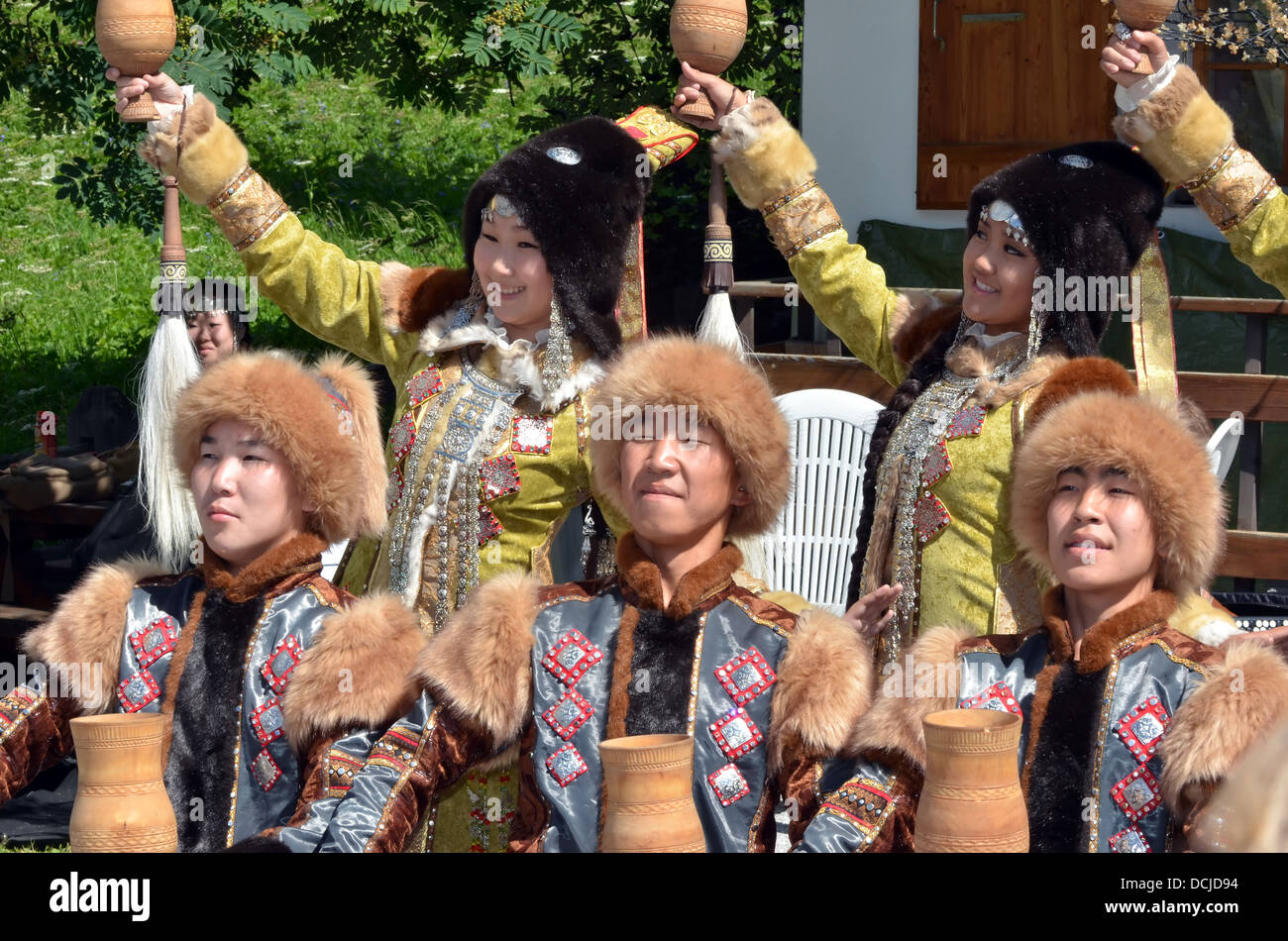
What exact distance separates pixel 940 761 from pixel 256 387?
1.45 m

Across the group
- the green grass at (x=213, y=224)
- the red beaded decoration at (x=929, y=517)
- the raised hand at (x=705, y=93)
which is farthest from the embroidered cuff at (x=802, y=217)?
the green grass at (x=213, y=224)

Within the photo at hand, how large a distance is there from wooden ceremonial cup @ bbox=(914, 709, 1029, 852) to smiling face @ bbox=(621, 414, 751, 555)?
0.67m

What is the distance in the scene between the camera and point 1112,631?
250cm

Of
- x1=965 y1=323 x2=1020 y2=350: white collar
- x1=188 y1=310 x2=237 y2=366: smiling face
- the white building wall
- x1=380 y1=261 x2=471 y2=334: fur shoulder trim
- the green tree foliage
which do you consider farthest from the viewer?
the white building wall

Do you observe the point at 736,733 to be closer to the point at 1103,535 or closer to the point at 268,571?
the point at 1103,535

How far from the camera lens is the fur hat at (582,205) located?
345cm

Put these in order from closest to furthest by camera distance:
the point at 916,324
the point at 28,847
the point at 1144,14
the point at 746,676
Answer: the point at 746,676
the point at 1144,14
the point at 916,324
the point at 28,847

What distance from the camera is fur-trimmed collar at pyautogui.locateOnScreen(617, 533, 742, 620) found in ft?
8.77

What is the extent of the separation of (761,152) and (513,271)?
0.62 meters

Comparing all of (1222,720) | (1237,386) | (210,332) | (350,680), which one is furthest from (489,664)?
(1237,386)

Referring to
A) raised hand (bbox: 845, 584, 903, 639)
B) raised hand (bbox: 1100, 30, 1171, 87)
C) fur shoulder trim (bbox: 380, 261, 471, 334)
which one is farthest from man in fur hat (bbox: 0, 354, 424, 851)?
raised hand (bbox: 1100, 30, 1171, 87)

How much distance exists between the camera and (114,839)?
229 centimetres

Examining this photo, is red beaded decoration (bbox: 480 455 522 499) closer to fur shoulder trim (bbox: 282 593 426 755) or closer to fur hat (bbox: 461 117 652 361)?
fur hat (bbox: 461 117 652 361)
